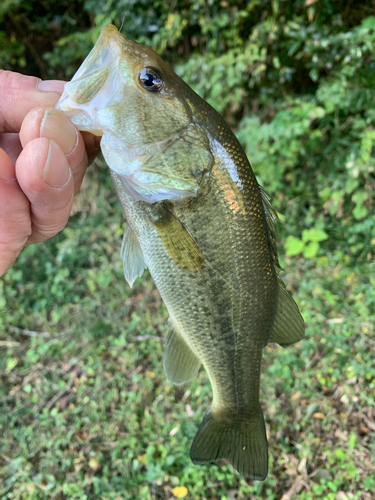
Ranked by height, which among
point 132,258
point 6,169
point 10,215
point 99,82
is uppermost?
point 99,82

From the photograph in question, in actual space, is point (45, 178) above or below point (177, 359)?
above

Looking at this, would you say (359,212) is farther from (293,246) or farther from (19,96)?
(19,96)

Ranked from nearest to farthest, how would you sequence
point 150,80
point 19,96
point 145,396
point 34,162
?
point 34,162 < point 150,80 < point 19,96 < point 145,396

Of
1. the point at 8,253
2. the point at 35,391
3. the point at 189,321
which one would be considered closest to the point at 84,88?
the point at 8,253

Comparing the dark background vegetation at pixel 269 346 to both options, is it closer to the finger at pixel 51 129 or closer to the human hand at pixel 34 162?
the human hand at pixel 34 162

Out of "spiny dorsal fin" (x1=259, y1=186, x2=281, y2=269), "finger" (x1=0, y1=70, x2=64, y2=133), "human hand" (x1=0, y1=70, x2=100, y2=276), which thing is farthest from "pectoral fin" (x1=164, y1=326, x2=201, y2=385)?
"finger" (x1=0, y1=70, x2=64, y2=133)

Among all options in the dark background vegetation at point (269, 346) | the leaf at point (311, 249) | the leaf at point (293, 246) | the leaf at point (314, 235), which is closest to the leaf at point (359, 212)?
the dark background vegetation at point (269, 346)

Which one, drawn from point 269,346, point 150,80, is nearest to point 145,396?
point 269,346
